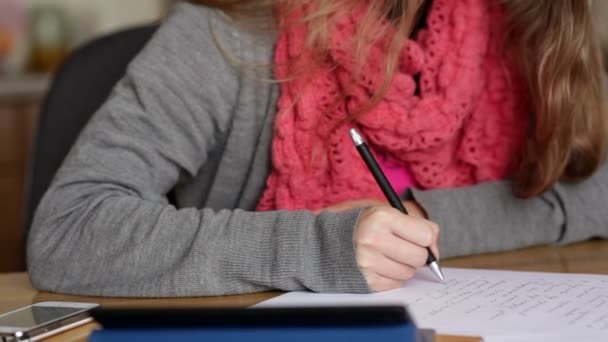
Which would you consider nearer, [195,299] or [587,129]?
[195,299]

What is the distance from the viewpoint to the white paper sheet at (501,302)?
0.62 m

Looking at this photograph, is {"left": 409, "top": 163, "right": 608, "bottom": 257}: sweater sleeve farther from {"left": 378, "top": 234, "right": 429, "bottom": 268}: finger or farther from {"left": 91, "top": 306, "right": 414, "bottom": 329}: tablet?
{"left": 91, "top": 306, "right": 414, "bottom": 329}: tablet

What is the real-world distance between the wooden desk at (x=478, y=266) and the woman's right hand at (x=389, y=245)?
9 centimetres

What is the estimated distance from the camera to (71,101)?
3.88 ft

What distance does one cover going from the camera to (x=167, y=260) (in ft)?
2.61

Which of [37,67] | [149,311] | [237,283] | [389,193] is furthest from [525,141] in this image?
[37,67]

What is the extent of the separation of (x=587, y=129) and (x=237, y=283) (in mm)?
474

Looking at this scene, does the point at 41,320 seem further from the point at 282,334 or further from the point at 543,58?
the point at 543,58

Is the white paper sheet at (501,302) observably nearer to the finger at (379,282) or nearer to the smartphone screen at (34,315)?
the finger at (379,282)

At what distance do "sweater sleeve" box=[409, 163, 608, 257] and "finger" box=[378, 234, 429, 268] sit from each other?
0.54ft

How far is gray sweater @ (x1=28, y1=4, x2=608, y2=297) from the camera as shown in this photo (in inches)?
30.5

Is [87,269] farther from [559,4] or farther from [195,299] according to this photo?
[559,4]

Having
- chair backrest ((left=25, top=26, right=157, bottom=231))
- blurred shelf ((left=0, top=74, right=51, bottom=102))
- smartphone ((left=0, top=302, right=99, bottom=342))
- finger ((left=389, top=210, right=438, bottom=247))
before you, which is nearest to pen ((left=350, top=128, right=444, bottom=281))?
finger ((left=389, top=210, right=438, bottom=247))

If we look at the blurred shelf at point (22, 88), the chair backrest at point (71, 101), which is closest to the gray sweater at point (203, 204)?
the chair backrest at point (71, 101)
